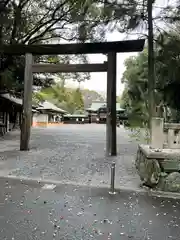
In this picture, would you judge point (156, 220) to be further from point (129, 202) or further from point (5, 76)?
point (5, 76)

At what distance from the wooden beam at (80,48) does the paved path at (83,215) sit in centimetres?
566

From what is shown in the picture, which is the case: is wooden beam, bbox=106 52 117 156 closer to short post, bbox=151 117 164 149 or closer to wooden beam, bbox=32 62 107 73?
wooden beam, bbox=32 62 107 73

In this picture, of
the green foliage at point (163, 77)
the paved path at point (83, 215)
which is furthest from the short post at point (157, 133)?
the green foliage at point (163, 77)

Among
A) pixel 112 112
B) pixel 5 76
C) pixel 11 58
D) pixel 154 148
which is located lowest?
pixel 154 148

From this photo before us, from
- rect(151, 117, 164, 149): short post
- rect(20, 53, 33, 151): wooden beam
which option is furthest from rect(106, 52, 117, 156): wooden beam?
rect(151, 117, 164, 149): short post

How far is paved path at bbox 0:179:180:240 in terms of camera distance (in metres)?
2.91

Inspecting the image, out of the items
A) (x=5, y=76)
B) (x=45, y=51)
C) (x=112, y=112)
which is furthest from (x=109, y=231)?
(x=5, y=76)

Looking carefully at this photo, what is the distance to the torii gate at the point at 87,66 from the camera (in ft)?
28.9

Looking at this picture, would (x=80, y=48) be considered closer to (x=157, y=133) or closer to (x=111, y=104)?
(x=111, y=104)

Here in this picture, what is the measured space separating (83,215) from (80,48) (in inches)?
274

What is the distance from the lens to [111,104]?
885 cm

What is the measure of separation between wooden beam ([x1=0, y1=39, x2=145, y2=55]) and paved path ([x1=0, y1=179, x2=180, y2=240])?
566cm

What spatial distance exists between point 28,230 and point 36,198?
1170 millimetres

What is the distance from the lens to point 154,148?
5.25m
